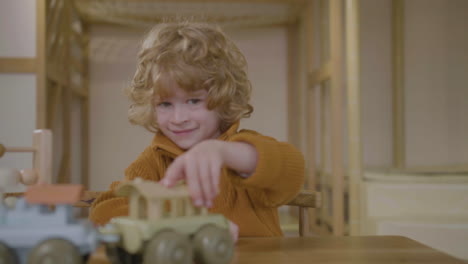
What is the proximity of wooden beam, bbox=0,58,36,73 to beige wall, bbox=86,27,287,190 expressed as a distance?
3.72ft

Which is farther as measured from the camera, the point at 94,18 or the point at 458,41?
the point at 94,18

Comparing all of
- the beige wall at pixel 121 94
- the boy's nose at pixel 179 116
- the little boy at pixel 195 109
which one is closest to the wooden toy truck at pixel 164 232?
the little boy at pixel 195 109

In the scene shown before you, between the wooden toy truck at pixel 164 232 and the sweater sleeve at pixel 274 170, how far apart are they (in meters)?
0.08

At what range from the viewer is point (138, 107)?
0.80m

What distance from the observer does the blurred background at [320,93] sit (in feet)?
5.75

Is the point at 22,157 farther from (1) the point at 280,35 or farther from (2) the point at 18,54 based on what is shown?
(1) the point at 280,35

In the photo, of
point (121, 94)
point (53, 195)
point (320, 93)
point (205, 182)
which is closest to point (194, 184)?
point (205, 182)

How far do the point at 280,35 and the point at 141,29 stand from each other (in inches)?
39.3

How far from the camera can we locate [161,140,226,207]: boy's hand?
37 cm

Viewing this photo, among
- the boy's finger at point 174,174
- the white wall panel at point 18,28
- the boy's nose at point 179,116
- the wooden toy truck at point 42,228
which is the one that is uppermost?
the white wall panel at point 18,28

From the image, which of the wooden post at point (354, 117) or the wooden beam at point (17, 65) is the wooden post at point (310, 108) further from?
the wooden beam at point (17, 65)

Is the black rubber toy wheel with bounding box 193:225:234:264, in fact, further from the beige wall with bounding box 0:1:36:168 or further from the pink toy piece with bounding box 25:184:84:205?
the beige wall with bounding box 0:1:36:168

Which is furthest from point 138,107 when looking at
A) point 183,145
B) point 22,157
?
point 22,157

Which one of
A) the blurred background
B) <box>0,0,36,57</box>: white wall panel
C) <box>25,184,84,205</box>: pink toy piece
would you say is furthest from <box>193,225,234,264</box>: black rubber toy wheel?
<box>0,0,36,57</box>: white wall panel
